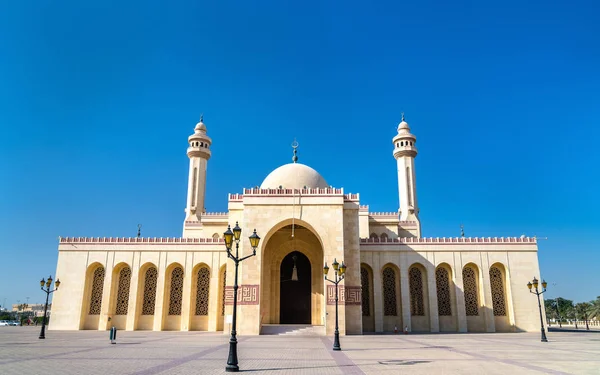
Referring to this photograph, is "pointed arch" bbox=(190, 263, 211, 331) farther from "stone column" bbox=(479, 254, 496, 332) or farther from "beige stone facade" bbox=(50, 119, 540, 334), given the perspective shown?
"stone column" bbox=(479, 254, 496, 332)

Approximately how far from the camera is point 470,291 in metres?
26.6

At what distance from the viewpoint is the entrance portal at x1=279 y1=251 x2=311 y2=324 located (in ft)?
86.5

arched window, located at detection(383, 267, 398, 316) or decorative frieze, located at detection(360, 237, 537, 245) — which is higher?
Result: decorative frieze, located at detection(360, 237, 537, 245)

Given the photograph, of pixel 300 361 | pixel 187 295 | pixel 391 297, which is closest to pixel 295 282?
pixel 391 297

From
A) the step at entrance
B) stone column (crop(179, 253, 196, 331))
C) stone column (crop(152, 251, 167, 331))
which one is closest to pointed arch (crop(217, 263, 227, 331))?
stone column (crop(179, 253, 196, 331))

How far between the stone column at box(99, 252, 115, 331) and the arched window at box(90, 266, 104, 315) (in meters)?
0.67

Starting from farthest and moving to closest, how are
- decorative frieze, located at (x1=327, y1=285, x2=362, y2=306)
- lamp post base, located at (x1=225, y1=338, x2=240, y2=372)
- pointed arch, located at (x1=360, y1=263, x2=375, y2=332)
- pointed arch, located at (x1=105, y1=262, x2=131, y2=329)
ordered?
pointed arch, located at (x1=105, y1=262, x2=131, y2=329) → pointed arch, located at (x1=360, y1=263, x2=375, y2=332) → decorative frieze, located at (x1=327, y1=285, x2=362, y2=306) → lamp post base, located at (x1=225, y1=338, x2=240, y2=372)

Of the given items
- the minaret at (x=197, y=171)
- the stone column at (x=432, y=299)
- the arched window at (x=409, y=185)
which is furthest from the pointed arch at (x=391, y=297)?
the minaret at (x=197, y=171)

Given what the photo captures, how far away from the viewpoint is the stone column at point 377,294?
25188 millimetres

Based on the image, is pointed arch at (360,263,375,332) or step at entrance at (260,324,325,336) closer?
step at entrance at (260,324,325,336)

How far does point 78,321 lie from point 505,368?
2494cm

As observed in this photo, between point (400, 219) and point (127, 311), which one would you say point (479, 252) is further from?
point (127, 311)

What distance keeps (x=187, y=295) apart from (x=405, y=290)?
44.0 feet

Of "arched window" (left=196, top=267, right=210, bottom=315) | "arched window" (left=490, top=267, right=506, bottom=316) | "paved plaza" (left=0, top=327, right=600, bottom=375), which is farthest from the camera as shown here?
"arched window" (left=196, top=267, right=210, bottom=315)
